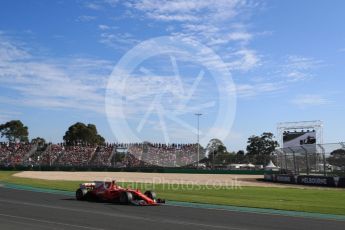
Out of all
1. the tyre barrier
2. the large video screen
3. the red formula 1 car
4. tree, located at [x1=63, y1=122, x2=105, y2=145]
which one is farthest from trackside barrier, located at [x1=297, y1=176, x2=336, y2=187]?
tree, located at [x1=63, y1=122, x2=105, y2=145]

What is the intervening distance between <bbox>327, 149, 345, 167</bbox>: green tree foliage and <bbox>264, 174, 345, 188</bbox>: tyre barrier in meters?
0.99

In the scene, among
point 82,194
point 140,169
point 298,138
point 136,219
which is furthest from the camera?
point 140,169

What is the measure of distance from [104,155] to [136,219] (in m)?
60.4

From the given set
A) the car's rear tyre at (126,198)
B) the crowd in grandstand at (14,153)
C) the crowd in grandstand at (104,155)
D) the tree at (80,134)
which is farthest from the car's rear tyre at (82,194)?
the tree at (80,134)

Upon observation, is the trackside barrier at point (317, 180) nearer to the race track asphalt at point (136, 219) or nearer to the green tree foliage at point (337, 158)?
the green tree foliage at point (337, 158)

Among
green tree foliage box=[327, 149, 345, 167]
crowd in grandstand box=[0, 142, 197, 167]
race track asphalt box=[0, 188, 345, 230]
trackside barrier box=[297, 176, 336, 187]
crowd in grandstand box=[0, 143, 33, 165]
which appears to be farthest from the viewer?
crowd in grandstand box=[0, 143, 33, 165]

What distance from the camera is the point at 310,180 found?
35844mm

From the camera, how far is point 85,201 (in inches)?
747

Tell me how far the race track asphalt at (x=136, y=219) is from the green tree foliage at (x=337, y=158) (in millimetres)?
19164

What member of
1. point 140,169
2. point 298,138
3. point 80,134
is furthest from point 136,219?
point 80,134

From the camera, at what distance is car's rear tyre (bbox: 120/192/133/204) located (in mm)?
17562

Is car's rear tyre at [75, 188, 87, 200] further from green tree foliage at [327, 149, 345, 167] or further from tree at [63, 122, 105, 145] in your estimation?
tree at [63, 122, 105, 145]

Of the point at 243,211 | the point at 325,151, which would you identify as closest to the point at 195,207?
the point at 243,211

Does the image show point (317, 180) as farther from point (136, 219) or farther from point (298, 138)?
point (136, 219)
